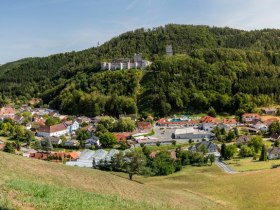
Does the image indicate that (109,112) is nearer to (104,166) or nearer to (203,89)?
(203,89)

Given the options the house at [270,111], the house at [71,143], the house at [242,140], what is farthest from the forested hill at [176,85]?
the house at [71,143]

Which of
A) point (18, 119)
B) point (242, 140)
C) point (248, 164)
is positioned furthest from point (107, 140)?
point (18, 119)

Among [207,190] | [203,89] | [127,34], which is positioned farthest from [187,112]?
[127,34]

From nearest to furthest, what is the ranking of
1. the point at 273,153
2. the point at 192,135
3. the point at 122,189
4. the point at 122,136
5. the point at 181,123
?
1. the point at 122,189
2. the point at 273,153
3. the point at 122,136
4. the point at 192,135
5. the point at 181,123

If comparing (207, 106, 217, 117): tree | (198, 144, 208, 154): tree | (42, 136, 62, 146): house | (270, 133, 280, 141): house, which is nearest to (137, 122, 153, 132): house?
(42, 136, 62, 146): house

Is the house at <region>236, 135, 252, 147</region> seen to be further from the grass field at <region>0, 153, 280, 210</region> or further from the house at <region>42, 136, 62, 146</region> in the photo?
the house at <region>42, 136, 62, 146</region>

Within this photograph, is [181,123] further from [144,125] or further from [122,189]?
[122,189]

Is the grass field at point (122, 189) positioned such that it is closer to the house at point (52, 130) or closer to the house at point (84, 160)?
the house at point (84, 160)
